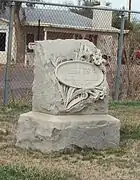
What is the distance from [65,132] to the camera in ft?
22.9

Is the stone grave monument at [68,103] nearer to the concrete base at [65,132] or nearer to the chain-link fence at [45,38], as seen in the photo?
the concrete base at [65,132]

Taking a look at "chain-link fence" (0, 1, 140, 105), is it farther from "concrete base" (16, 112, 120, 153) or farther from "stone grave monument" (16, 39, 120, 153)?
"concrete base" (16, 112, 120, 153)

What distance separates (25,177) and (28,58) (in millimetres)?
7266

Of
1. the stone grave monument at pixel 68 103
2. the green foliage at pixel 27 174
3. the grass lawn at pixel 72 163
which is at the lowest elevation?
the grass lawn at pixel 72 163

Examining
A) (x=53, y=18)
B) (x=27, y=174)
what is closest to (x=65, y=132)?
(x=27, y=174)

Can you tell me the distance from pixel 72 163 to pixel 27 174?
1001mm

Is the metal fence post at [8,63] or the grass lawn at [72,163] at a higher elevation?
the metal fence post at [8,63]

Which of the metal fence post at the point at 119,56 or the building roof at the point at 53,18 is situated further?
the building roof at the point at 53,18

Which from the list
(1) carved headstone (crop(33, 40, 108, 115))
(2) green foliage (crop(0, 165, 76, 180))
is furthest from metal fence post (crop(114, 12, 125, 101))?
Answer: (2) green foliage (crop(0, 165, 76, 180))

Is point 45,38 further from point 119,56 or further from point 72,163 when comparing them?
point 72,163

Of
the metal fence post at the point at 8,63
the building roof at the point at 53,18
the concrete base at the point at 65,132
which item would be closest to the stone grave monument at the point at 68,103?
the concrete base at the point at 65,132

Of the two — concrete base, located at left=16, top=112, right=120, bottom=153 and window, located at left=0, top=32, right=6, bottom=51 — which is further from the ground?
window, located at left=0, top=32, right=6, bottom=51

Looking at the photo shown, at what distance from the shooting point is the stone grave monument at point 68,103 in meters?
7.02

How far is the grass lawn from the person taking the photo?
573 cm
